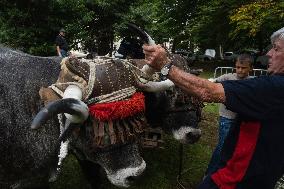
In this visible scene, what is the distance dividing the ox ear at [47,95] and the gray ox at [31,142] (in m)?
0.16

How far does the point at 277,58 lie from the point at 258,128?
0.51 metres

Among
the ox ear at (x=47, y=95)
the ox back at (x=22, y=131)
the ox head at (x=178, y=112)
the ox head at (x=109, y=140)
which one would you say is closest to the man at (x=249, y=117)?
the ox head at (x=109, y=140)

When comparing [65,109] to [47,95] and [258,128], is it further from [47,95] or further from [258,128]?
[258,128]

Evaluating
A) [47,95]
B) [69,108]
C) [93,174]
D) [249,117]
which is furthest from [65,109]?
[93,174]

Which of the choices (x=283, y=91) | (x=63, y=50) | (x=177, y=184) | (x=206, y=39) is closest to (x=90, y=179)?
(x=177, y=184)

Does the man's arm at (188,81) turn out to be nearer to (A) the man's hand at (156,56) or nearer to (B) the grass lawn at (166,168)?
(A) the man's hand at (156,56)

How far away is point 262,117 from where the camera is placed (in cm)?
284

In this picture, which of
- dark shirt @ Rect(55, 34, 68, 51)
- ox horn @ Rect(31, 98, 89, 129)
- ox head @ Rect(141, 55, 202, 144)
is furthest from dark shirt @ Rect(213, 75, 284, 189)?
dark shirt @ Rect(55, 34, 68, 51)

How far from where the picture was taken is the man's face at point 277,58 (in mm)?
2912

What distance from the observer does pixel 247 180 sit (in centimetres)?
299

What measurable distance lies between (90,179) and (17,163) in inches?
77.2

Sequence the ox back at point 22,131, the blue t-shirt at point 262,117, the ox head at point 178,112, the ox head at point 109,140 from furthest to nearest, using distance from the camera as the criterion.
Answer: the ox head at point 178,112 → the ox back at point 22,131 → the ox head at point 109,140 → the blue t-shirt at point 262,117

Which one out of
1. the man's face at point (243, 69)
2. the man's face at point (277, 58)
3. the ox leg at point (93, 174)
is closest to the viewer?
the man's face at point (277, 58)

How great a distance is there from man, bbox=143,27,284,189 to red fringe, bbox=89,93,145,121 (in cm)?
81
